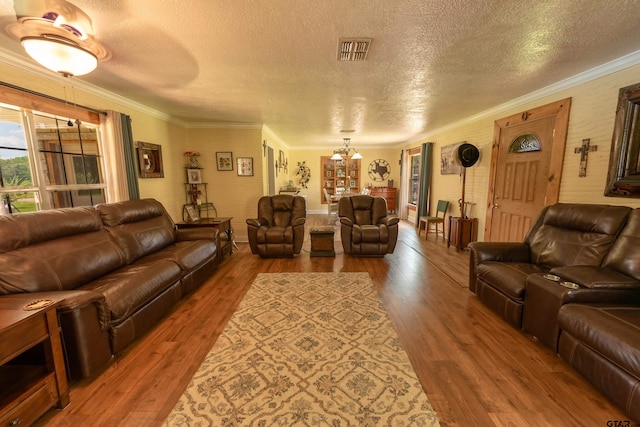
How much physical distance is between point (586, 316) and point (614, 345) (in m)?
0.22

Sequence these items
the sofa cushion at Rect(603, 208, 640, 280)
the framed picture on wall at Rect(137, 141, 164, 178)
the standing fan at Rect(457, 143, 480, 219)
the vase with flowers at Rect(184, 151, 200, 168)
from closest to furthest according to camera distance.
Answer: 1. the sofa cushion at Rect(603, 208, 640, 280)
2. the framed picture on wall at Rect(137, 141, 164, 178)
3. the standing fan at Rect(457, 143, 480, 219)
4. the vase with flowers at Rect(184, 151, 200, 168)

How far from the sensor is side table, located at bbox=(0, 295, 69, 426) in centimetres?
120

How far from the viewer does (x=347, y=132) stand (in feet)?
20.0

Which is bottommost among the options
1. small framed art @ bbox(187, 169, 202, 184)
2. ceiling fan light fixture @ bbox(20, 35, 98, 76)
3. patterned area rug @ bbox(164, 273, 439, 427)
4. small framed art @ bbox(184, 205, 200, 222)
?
patterned area rug @ bbox(164, 273, 439, 427)

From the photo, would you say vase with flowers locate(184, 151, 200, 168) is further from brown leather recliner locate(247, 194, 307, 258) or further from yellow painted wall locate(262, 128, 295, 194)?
brown leather recliner locate(247, 194, 307, 258)

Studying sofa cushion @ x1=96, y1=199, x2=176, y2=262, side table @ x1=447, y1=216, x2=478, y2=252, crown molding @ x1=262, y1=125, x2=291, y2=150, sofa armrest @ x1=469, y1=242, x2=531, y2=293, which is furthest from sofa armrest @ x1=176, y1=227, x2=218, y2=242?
side table @ x1=447, y1=216, x2=478, y2=252

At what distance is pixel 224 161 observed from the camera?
5082 millimetres

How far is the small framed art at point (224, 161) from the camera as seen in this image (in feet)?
16.6

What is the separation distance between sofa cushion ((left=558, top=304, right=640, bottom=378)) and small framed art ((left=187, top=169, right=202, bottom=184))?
213 inches

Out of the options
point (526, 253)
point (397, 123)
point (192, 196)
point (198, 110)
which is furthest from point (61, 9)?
point (397, 123)

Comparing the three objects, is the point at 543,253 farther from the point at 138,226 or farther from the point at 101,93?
the point at 101,93

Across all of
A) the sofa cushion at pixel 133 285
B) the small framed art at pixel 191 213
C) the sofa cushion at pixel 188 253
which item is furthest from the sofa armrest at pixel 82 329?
the small framed art at pixel 191 213

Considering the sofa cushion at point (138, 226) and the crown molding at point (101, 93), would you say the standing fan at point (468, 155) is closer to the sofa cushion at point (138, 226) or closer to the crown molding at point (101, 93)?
the crown molding at point (101, 93)

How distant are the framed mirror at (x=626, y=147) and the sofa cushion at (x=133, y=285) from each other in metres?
4.48
